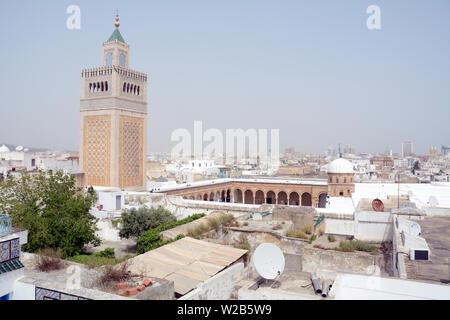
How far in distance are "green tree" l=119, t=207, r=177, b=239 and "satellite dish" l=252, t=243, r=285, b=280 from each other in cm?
972

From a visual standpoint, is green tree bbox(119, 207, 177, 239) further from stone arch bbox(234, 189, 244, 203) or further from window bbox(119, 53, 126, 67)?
stone arch bbox(234, 189, 244, 203)

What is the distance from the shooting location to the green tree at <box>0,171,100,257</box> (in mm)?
10820

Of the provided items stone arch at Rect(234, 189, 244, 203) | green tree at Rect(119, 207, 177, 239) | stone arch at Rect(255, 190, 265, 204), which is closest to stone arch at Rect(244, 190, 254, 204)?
stone arch at Rect(255, 190, 265, 204)

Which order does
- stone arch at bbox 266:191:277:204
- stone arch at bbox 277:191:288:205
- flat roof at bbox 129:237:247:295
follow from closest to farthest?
flat roof at bbox 129:237:247:295, stone arch at bbox 277:191:288:205, stone arch at bbox 266:191:277:204

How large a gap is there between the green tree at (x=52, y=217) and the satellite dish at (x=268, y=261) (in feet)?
22.7

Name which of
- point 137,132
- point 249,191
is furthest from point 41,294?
point 249,191

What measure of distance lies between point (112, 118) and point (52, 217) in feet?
43.7

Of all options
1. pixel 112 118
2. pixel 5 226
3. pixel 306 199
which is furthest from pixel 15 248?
pixel 306 199

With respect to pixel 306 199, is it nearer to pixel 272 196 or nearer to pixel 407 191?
pixel 272 196

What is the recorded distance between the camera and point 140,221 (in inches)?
615

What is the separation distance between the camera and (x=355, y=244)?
1003 centimetres

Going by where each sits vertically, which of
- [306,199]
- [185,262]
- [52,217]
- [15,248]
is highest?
[15,248]

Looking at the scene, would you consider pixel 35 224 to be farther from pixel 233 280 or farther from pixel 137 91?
pixel 137 91
